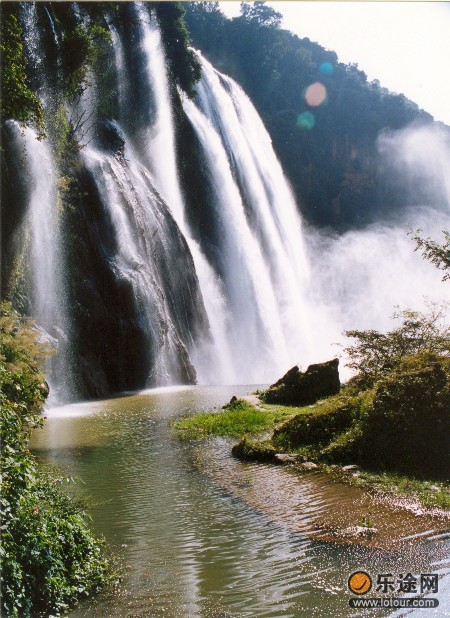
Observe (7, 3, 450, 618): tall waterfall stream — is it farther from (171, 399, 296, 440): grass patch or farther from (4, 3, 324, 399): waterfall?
(171, 399, 296, 440): grass patch

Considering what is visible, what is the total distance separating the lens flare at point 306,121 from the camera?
2672 inches

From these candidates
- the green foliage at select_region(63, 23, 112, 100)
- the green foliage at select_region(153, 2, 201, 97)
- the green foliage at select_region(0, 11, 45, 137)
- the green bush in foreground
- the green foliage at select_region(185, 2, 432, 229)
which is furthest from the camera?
the green foliage at select_region(185, 2, 432, 229)

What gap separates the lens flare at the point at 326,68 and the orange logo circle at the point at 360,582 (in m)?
77.8

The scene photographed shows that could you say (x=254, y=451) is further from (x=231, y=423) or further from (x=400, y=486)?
(x=231, y=423)

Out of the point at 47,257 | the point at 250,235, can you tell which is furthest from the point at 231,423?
the point at 250,235

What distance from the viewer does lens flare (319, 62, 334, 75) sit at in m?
73.8

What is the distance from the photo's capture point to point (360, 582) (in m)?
4.11

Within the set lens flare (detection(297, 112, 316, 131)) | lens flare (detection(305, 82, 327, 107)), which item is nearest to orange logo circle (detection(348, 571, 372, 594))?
lens flare (detection(297, 112, 316, 131))

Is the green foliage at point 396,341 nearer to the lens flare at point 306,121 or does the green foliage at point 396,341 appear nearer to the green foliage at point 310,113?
the green foliage at point 310,113

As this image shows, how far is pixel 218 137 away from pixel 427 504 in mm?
38519

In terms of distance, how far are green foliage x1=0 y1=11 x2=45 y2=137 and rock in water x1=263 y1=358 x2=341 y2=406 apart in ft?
33.5

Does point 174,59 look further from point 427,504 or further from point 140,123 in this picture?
point 427,504

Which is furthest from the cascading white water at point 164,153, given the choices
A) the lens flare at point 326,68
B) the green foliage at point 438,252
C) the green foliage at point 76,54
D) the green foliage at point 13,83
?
the lens flare at point 326,68

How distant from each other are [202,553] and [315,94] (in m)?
73.4
